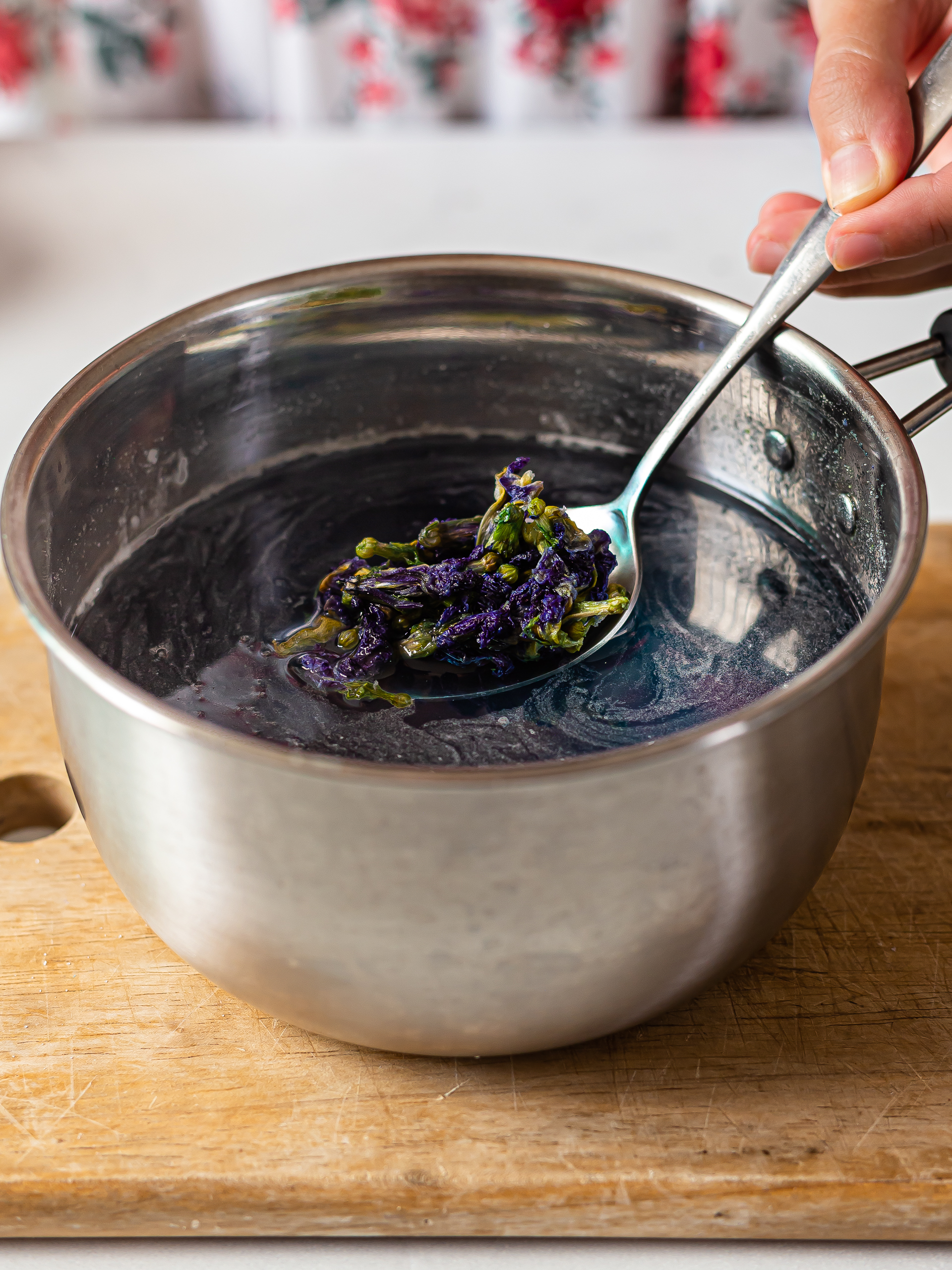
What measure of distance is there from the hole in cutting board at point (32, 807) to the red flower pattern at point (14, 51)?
1.98 meters

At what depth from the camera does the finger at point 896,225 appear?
0.94 meters

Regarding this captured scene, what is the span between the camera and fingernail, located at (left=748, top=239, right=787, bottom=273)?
1.17 m

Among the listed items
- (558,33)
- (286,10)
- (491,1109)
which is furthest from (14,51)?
(491,1109)

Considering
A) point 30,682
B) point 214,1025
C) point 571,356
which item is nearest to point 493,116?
point 571,356

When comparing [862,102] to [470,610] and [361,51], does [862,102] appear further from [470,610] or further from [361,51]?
[361,51]

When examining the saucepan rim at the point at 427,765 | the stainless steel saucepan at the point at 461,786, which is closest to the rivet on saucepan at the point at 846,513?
the stainless steel saucepan at the point at 461,786

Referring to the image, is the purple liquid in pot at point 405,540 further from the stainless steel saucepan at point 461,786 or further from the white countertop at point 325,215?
the white countertop at point 325,215

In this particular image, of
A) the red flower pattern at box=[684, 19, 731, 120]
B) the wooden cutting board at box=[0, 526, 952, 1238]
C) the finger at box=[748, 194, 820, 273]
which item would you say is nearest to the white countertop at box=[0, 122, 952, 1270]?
the red flower pattern at box=[684, 19, 731, 120]

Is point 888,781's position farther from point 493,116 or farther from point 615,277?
point 493,116

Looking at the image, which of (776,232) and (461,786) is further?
(776,232)

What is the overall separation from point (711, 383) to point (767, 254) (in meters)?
0.24

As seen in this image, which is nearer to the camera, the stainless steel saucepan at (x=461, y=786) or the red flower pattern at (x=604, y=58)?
the stainless steel saucepan at (x=461, y=786)

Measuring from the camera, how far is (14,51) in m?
2.51

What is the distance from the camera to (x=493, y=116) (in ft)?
8.55
